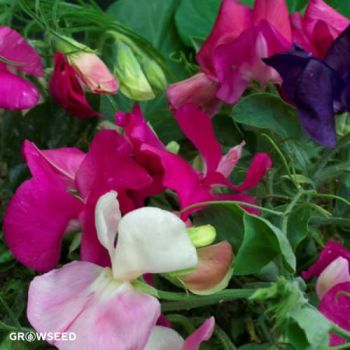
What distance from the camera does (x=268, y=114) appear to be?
1.67 ft

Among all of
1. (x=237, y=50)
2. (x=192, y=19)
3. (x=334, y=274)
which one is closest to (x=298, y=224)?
(x=334, y=274)

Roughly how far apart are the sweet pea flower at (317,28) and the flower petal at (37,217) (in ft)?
0.67

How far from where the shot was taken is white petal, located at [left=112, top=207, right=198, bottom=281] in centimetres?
37

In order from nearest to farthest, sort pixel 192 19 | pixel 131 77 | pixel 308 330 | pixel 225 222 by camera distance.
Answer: pixel 308 330 < pixel 225 222 < pixel 131 77 < pixel 192 19

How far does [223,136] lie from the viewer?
1.98 ft

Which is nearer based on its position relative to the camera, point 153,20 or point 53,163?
point 53,163

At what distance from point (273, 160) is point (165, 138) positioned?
0.12 meters

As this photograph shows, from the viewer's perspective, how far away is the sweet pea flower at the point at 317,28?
1.69 ft

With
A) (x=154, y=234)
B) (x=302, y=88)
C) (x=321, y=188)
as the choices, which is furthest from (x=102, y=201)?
(x=321, y=188)

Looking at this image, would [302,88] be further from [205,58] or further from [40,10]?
[40,10]

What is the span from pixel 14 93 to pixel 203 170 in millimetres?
140

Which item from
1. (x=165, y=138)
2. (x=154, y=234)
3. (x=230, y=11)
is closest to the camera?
(x=154, y=234)

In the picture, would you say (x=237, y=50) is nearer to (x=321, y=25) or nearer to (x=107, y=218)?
(x=321, y=25)

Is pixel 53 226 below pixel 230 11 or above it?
below
